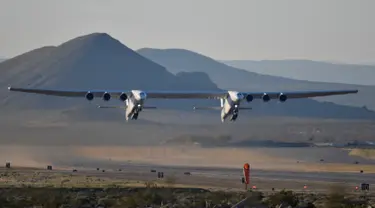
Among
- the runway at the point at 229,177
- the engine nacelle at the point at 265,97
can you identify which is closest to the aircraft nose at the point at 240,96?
the engine nacelle at the point at 265,97

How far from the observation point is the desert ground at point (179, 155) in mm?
79875

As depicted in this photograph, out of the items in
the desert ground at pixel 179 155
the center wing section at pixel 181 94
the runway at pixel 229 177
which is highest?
the center wing section at pixel 181 94

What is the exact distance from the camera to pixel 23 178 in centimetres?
7956

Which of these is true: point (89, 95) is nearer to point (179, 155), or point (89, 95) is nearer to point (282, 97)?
point (282, 97)

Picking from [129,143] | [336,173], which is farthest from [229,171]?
[129,143]

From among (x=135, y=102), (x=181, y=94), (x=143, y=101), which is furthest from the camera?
(x=181, y=94)

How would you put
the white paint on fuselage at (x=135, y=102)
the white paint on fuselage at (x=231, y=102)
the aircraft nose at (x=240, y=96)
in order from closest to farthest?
the white paint on fuselage at (x=135, y=102), the aircraft nose at (x=240, y=96), the white paint on fuselage at (x=231, y=102)

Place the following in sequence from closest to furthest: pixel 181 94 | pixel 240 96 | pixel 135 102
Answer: pixel 135 102, pixel 240 96, pixel 181 94

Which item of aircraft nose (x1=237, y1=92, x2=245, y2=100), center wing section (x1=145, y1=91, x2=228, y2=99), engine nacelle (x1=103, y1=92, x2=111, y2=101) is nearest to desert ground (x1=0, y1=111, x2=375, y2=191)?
aircraft nose (x1=237, y1=92, x2=245, y2=100)

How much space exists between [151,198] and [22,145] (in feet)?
170

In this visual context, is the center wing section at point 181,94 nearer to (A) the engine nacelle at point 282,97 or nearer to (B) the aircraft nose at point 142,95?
(A) the engine nacelle at point 282,97

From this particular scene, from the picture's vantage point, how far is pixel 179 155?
3971 inches

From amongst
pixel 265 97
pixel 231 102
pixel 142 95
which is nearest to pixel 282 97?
pixel 265 97

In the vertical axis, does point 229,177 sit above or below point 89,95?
below
